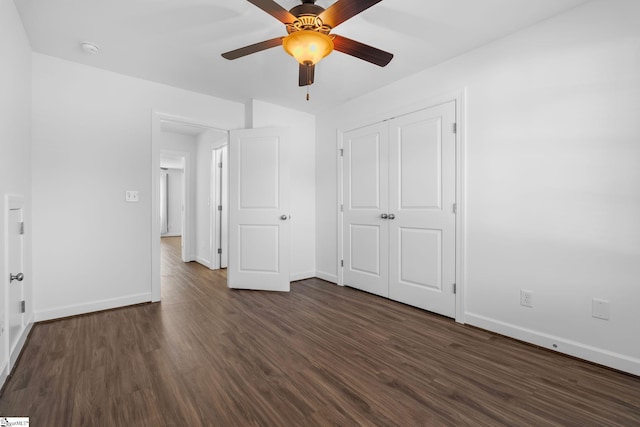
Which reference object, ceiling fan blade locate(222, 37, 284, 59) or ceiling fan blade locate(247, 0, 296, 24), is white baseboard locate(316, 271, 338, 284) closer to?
ceiling fan blade locate(222, 37, 284, 59)

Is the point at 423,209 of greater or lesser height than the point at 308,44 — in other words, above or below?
below

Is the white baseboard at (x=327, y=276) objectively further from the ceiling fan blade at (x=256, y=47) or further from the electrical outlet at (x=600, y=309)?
the ceiling fan blade at (x=256, y=47)

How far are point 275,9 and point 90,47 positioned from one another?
197 centimetres

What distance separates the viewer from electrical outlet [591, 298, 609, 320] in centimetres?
191

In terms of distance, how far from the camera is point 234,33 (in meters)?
2.30

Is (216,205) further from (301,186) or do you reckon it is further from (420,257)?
(420,257)

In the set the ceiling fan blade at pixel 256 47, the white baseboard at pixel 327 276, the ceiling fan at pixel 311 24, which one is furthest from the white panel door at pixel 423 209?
the ceiling fan blade at pixel 256 47

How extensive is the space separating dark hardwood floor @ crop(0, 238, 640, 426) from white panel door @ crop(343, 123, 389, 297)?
2.61 ft

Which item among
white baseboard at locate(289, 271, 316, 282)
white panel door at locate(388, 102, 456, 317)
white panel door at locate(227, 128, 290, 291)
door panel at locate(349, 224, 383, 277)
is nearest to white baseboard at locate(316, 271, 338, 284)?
white baseboard at locate(289, 271, 316, 282)

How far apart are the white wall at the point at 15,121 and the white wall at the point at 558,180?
10.9ft

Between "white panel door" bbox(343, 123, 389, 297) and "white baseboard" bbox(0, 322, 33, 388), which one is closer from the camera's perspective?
"white baseboard" bbox(0, 322, 33, 388)

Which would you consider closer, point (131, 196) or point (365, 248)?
point (131, 196)

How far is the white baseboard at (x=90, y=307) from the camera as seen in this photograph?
263 centimetres

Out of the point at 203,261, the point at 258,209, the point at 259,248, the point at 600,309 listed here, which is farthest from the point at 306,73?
the point at 203,261
